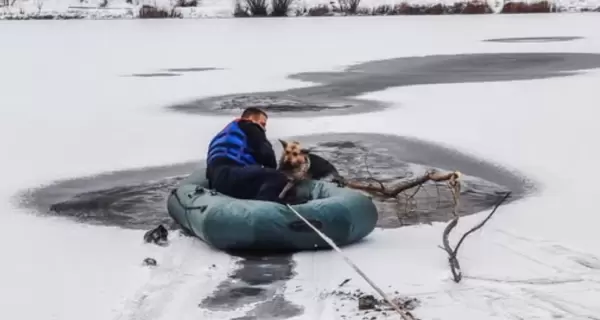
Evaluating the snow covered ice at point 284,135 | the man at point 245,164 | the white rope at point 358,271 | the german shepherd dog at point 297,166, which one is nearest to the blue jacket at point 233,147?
the man at point 245,164

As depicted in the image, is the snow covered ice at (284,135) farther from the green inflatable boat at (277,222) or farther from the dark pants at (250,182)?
the dark pants at (250,182)

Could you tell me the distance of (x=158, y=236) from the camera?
6.23m

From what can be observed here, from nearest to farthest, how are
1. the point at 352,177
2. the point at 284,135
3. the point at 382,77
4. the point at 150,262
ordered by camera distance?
the point at 150,262, the point at 352,177, the point at 284,135, the point at 382,77

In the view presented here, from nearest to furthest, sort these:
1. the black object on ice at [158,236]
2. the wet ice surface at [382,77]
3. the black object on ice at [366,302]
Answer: the black object on ice at [366,302] < the black object on ice at [158,236] < the wet ice surface at [382,77]

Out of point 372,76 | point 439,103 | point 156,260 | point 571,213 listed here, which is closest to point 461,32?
point 372,76

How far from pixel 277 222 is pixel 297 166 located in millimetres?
878

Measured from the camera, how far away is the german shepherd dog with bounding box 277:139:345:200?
645 cm

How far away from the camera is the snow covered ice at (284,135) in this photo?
16.9 ft

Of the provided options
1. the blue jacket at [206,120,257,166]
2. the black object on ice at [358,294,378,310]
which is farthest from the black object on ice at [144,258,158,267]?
the black object on ice at [358,294,378,310]

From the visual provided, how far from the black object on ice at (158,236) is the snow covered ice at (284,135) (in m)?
0.09

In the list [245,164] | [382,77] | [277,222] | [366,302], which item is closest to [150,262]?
[277,222]

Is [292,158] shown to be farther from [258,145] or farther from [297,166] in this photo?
[258,145]

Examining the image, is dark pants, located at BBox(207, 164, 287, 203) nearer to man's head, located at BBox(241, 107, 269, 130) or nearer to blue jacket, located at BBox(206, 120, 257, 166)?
blue jacket, located at BBox(206, 120, 257, 166)

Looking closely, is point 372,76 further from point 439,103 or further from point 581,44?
point 581,44
